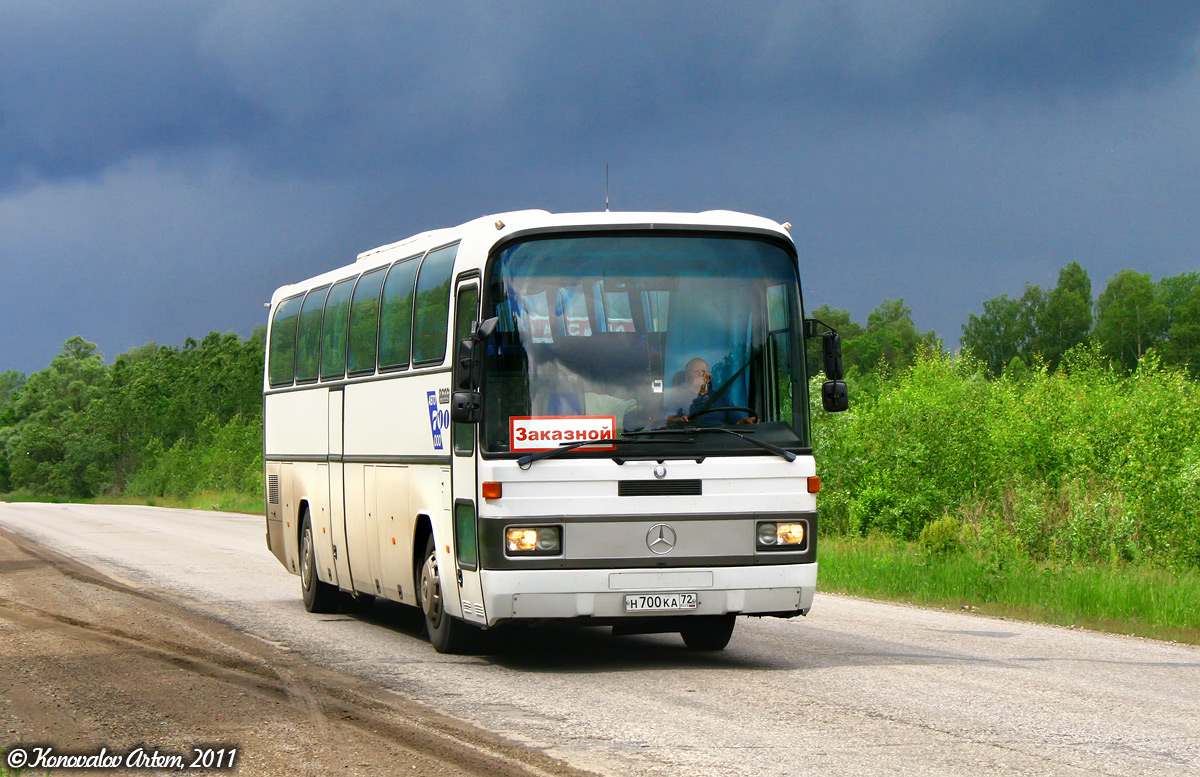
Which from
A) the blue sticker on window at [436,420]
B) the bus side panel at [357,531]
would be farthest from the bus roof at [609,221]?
the bus side panel at [357,531]

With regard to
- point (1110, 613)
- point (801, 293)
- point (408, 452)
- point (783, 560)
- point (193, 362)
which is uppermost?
point (193, 362)

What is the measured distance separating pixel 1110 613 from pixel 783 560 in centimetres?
632

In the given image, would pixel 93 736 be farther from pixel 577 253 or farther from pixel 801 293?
pixel 801 293

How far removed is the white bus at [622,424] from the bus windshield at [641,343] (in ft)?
0.05

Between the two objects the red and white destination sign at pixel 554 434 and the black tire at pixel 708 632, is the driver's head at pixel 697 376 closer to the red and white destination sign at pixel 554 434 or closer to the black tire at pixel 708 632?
the red and white destination sign at pixel 554 434

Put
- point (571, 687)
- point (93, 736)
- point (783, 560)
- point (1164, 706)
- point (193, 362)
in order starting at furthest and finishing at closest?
point (193, 362) < point (783, 560) < point (571, 687) < point (1164, 706) < point (93, 736)

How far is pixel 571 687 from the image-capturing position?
33.8ft

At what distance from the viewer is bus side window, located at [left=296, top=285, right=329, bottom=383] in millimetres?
16250

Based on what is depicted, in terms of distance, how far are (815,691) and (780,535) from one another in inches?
56.5

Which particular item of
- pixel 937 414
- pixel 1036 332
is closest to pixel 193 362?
pixel 1036 332

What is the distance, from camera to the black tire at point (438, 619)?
1211cm

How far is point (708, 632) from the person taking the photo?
12414 millimetres

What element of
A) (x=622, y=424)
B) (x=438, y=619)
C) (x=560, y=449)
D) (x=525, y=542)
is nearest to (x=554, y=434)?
(x=560, y=449)

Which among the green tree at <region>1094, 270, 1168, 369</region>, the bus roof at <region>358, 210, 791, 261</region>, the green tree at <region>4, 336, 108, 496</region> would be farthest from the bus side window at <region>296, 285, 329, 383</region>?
the green tree at <region>4, 336, 108, 496</region>
